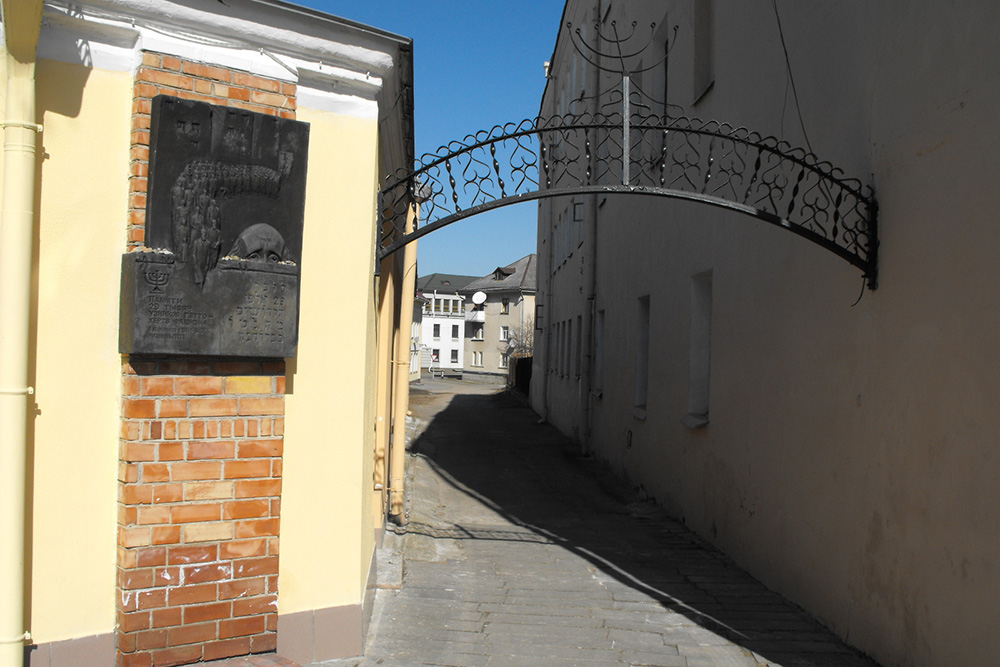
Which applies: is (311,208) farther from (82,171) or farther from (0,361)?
(0,361)

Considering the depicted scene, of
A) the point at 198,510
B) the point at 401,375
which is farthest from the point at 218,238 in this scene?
the point at 401,375

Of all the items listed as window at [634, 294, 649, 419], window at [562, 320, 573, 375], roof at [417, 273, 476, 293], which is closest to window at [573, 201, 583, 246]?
window at [562, 320, 573, 375]

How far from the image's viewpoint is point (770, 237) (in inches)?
263

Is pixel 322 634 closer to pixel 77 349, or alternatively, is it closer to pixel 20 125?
pixel 77 349

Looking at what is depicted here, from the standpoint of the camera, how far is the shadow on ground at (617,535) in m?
5.41

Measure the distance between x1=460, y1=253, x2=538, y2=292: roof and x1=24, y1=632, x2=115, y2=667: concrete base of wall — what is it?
2527 inches

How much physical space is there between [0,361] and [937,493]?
406 centimetres

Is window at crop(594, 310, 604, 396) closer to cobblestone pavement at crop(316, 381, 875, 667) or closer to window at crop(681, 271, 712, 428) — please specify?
cobblestone pavement at crop(316, 381, 875, 667)

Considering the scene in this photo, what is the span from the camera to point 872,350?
16.4 ft

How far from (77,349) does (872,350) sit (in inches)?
156

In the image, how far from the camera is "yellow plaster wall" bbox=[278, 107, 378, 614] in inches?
166

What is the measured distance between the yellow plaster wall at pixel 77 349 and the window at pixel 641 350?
8.47 meters

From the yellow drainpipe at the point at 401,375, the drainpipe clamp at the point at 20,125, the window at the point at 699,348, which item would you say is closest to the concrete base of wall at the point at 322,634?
the drainpipe clamp at the point at 20,125

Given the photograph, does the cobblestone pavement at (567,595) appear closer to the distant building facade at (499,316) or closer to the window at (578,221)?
the window at (578,221)
